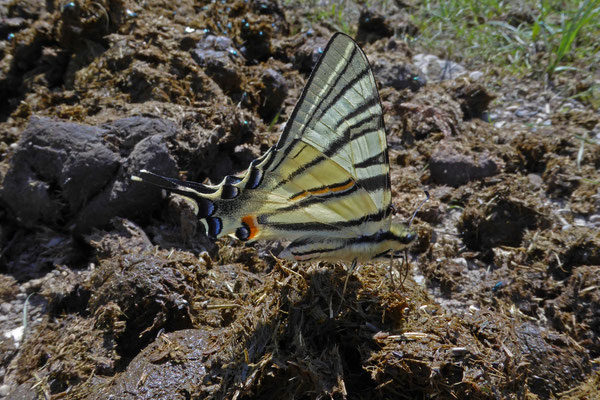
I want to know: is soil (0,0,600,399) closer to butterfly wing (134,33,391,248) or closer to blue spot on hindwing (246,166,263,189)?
butterfly wing (134,33,391,248)

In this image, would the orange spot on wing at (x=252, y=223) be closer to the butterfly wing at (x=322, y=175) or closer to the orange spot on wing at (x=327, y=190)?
the butterfly wing at (x=322, y=175)

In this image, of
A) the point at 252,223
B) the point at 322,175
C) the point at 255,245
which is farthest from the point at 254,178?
the point at 255,245

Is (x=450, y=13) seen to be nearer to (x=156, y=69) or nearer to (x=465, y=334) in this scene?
(x=156, y=69)

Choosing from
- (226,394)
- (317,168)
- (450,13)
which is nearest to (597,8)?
(450,13)

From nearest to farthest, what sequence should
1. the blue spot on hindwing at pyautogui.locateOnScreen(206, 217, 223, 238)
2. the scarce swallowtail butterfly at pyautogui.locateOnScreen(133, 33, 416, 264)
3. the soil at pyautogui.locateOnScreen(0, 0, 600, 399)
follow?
the soil at pyautogui.locateOnScreen(0, 0, 600, 399), the scarce swallowtail butterfly at pyautogui.locateOnScreen(133, 33, 416, 264), the blue spot on hindwing at pyautogui.locateOnScreen(206, 217, 223, 238)

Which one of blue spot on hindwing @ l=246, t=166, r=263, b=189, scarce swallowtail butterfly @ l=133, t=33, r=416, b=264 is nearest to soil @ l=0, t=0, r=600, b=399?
scarce swallowtail butterfly @ l=133, t=33, r=416, b=264
